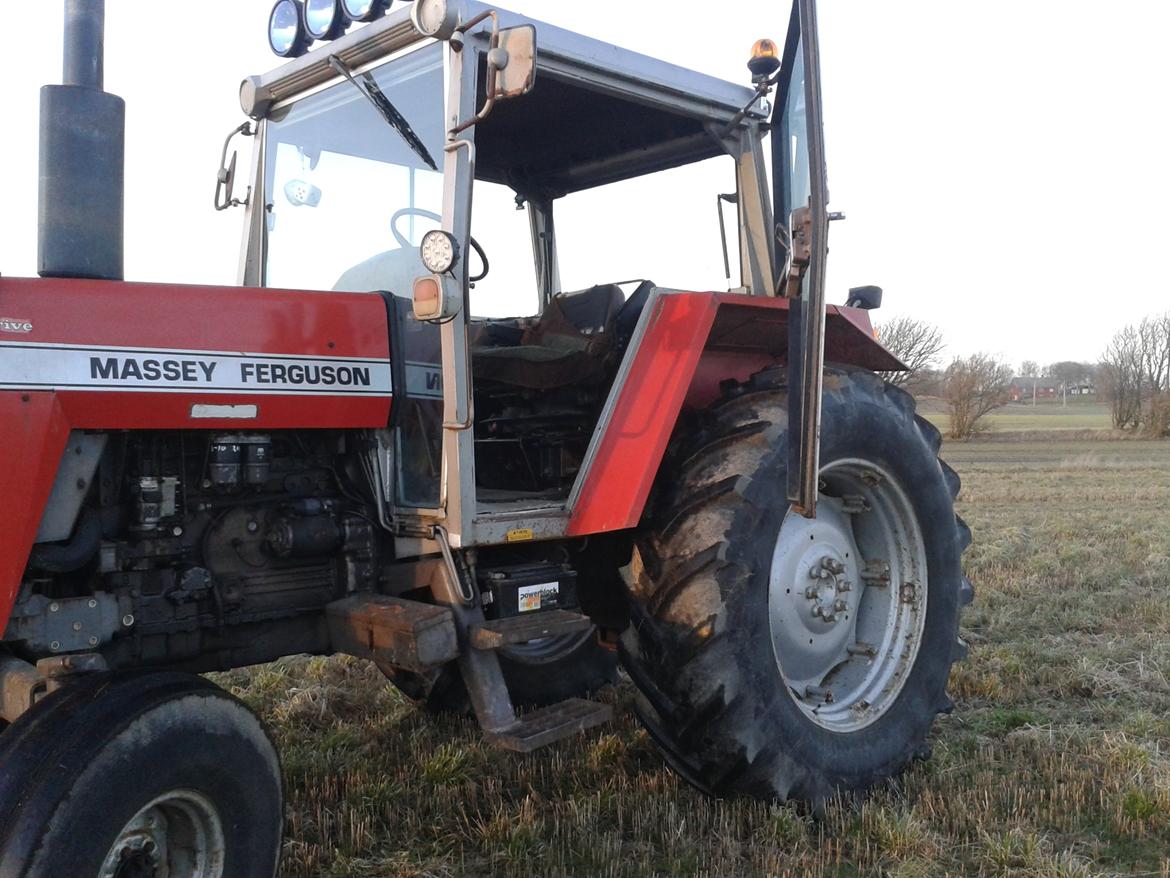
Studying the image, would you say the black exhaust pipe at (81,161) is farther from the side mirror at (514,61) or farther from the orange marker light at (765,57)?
the orange marker light at (765,57)

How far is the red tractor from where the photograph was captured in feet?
7.96

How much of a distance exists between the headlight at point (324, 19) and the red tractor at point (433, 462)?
13 millimetres

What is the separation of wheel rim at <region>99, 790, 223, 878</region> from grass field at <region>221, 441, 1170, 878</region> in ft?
1.69

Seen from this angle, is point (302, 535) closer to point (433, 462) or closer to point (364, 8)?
point (433, 462)

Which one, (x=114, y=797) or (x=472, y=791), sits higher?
(x=114, y=797)

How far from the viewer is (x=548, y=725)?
9.73 feet

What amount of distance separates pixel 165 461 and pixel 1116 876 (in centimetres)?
283

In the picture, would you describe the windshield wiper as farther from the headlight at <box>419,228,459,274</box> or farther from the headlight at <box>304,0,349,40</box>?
the headlight at <box>419,228,459,274</box>

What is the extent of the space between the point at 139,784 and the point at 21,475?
77cm

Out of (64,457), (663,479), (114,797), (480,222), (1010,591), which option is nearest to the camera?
(114,797)

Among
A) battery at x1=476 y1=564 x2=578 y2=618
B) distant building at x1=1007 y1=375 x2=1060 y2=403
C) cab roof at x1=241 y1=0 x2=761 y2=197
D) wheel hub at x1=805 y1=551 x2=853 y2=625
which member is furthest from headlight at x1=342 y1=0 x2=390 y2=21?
distant building at x1=1007 y1=375 x2=1060 y2=403

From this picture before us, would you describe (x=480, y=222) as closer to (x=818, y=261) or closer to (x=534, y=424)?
(x=534, y=424)

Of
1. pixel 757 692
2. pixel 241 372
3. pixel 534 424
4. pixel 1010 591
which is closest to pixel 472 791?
pixel 757 692

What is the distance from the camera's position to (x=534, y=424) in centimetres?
395
